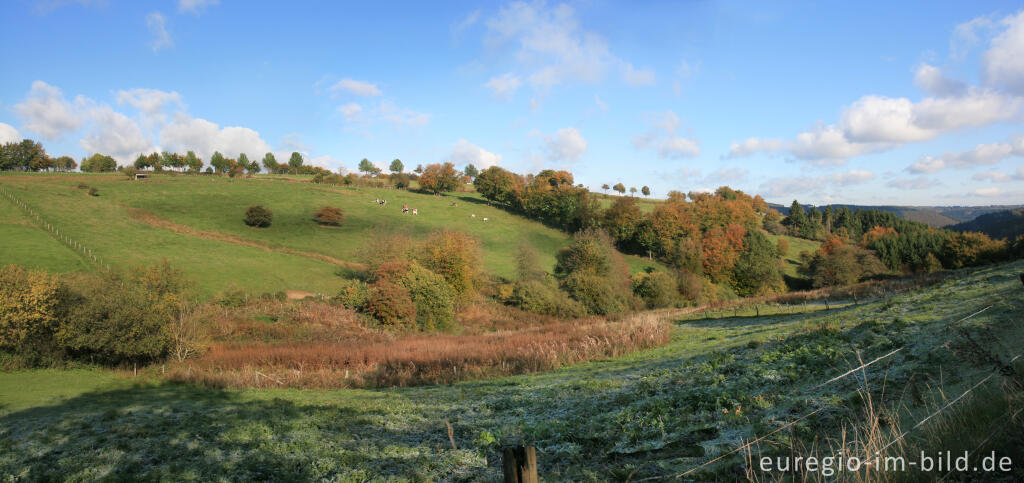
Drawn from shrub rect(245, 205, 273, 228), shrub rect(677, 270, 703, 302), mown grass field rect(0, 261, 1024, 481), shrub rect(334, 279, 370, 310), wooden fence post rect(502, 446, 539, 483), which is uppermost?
shrub rect(245, 205, 273, 228)

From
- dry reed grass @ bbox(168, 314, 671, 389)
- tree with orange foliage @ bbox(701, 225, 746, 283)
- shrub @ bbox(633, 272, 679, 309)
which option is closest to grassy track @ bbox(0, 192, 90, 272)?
dry reed grass @ bbox(168, 314, 671, 389)

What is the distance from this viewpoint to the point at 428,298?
39.6m

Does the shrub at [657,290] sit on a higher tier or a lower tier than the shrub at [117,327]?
lower

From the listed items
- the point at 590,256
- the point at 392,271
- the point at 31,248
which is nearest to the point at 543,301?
the point at 590,256

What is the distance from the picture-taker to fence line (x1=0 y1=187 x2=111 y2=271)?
41.1m

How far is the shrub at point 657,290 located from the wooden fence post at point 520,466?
57400 millimetres

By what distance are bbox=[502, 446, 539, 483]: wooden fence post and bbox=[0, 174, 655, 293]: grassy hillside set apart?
1787 inches

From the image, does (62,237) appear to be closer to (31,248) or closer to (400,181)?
(31,248)

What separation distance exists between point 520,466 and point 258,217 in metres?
71.8

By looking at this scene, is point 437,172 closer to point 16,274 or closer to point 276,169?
point 276,169

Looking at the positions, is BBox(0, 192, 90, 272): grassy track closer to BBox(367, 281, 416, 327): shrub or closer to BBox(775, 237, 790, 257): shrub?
BBox(367, 281, 416, 327): shrub

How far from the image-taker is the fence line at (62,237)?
135 feet

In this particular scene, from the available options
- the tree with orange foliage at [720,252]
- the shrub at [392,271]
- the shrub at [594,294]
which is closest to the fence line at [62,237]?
the shrub at [392,271]

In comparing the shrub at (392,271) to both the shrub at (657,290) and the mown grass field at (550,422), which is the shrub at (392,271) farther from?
the shrub at (657,290)
